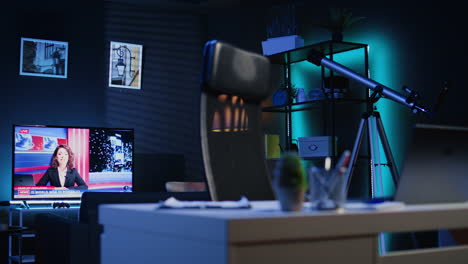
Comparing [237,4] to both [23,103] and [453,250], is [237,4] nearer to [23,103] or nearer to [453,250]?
[23,103]

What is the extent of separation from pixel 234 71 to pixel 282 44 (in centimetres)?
387

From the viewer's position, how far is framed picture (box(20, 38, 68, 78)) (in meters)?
6.55

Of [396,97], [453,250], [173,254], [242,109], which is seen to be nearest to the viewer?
[173,254]

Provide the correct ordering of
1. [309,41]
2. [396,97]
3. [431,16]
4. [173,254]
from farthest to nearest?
[309,41] → [431,16] → [396,97] → [173,254]

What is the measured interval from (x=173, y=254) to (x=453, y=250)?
88 cm

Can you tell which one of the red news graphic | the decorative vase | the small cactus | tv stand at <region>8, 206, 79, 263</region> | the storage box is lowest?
tv stand at <region>8, 206, 79, 263</region>

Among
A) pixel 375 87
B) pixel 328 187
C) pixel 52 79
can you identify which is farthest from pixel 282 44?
pixel 328 187

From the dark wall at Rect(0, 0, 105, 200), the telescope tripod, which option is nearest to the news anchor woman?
the dark wall at Rect(0, 0, 105, 200)

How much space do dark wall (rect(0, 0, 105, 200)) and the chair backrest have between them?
14.6ft

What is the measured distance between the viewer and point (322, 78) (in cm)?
567

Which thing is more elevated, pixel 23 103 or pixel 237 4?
pixel 237 4

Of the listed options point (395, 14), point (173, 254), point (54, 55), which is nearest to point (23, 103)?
point (54, 55)

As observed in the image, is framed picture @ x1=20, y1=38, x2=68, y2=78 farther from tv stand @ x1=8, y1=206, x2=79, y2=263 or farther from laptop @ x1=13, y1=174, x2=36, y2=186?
tv stand @ x1=8, y1=206, x2=79, y2=263

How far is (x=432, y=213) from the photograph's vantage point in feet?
5.38
